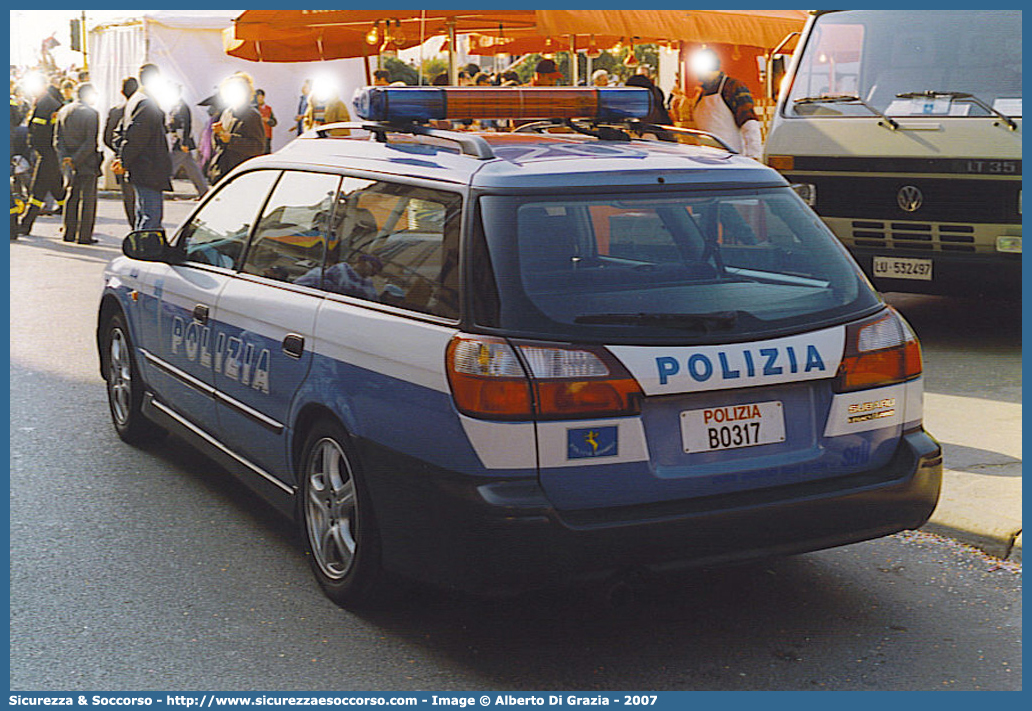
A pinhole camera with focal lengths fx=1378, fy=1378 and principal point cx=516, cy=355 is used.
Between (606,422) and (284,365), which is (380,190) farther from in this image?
(606,422)

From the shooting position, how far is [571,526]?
3.65m

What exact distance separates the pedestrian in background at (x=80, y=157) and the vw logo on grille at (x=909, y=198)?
33.8 ft

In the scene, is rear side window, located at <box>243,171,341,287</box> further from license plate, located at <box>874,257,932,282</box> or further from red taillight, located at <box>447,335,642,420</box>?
license plate, located at <box>874,257,932,282</box>

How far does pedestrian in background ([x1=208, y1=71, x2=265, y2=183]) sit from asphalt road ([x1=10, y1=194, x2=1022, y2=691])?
10570 mm

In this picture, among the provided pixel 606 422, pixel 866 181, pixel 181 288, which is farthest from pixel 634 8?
pixel 606 422

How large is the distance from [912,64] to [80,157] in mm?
10364

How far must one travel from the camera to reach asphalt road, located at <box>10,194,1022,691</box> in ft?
12.5

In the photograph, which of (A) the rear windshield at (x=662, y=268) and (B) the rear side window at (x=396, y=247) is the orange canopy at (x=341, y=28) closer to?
(B) the rear side window at (x=396, y=247)

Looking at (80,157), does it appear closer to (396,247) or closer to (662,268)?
(396,247)

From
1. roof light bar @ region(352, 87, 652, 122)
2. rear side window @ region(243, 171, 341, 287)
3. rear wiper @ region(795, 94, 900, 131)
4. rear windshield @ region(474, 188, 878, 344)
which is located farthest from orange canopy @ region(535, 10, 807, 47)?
rear windshield @ region(474, 188, 878, 344)

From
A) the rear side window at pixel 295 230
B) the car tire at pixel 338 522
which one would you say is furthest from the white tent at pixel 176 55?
the car tire at pixel 338 522

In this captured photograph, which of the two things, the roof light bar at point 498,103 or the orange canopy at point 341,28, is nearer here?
the roof light bar at point 498,103

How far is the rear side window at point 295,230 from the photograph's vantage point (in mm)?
4637

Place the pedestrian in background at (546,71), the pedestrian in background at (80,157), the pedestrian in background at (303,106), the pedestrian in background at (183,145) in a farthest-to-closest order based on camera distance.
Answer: the pedestrian in background at (303,106)
the pedestrian in background at (183,145)
the pedestrian in background at (80,157)
the pedestrian in background at (546,71)
